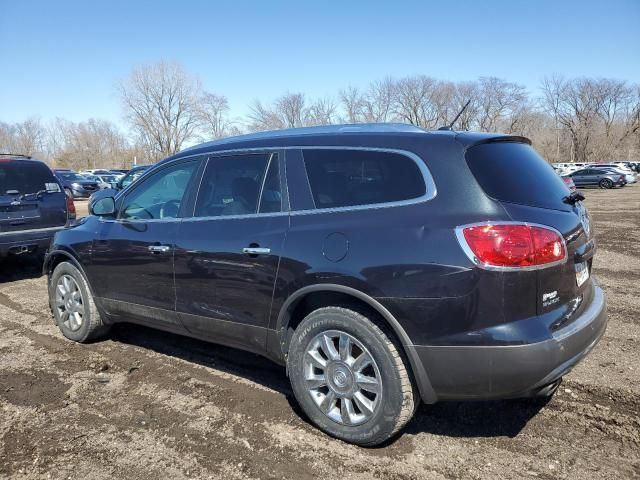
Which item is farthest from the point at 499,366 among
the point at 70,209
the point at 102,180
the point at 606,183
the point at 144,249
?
the point at 606,183

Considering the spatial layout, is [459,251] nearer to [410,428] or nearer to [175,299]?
[410,428]

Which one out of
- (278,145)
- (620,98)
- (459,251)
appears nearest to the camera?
(459,251)

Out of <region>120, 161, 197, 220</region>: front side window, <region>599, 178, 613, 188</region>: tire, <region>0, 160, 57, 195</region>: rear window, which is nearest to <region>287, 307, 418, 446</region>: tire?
<region>120, 161, 197, 220</region>: front side window

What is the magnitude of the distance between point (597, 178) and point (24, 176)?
38.1 m

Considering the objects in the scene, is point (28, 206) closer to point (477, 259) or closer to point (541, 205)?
point (477, 259)

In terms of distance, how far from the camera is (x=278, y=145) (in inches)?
133

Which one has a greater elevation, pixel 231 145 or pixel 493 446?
pixel 231 145

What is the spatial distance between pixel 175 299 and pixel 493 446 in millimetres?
2365

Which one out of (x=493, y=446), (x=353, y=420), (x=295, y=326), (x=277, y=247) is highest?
(x=277, y=247)

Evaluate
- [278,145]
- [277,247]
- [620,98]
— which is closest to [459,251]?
[277,247]

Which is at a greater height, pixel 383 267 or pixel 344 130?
pixel 344 130

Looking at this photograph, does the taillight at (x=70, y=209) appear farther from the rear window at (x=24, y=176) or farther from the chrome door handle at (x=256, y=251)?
the chrome door handle at (x=256, y=251)

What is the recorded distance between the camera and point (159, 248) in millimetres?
3799

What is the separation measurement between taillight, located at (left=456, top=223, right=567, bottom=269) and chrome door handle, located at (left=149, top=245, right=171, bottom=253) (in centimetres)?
222
